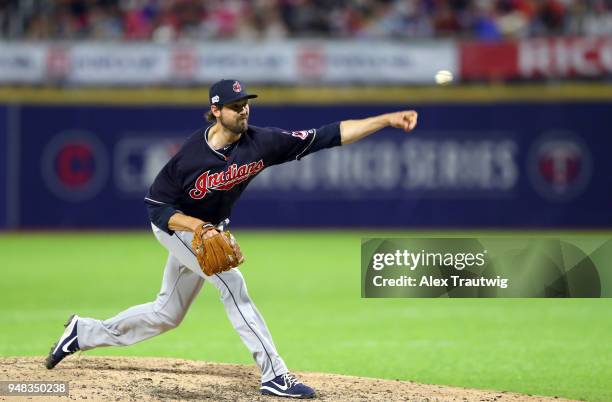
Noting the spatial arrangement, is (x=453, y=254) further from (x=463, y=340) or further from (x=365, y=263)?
(x=463, y=340)

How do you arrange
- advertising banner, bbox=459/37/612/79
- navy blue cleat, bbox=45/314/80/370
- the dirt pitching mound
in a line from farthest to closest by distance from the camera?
advertising banner, bbox=459/37/612/79, navy blue cleat, bbox=45/314/80/370, the dirt pitching mound

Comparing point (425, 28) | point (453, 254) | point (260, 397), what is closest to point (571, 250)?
point (453, 254)

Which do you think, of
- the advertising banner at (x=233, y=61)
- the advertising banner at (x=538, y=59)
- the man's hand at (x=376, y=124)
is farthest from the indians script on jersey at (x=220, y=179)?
the advertising banner at (x=538, y=59)

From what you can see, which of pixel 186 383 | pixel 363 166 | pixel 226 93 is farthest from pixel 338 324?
pixel 363 166

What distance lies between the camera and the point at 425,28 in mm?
19438

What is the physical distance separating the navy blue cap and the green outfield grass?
2491 mm

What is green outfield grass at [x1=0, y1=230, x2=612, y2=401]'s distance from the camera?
8070 millimetres

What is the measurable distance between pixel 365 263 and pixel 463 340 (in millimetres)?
3280

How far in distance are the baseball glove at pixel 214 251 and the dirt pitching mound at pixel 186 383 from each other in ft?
2.58

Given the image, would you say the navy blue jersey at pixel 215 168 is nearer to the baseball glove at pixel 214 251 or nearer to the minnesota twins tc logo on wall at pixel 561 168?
the baseball glove at pixel 214 251

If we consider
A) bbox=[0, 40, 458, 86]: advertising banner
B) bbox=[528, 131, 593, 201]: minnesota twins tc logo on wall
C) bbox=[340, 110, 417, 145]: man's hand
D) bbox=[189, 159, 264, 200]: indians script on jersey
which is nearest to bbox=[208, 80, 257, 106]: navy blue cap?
bbox=[189, 159, 264, 200]: indians script on jersey

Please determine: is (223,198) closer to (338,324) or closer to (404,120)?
(404,120)

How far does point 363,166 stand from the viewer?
18.6 metres

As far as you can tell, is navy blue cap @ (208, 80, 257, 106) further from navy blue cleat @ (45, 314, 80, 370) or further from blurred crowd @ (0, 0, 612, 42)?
blurred crowd @ (0, 0, 612, 42)
